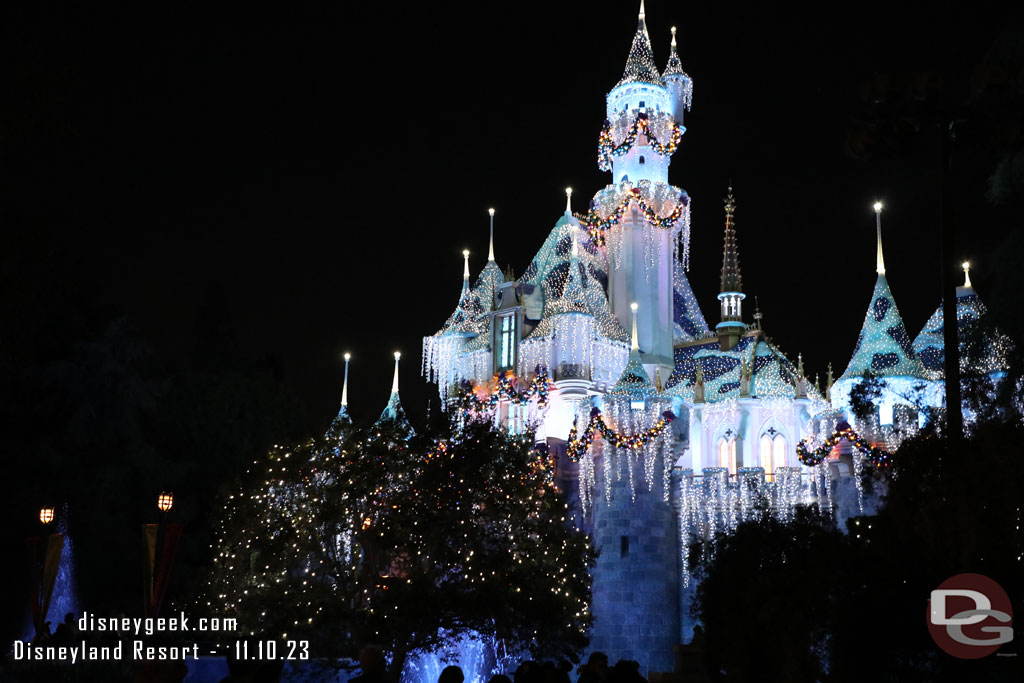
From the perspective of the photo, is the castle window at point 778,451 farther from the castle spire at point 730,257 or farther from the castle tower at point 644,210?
the castle spire at point 730,257

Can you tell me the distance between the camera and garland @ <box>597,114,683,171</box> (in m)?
41.3

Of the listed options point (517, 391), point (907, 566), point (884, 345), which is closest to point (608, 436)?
point (517, 391)

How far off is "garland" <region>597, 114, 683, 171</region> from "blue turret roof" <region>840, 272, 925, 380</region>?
9.73 meters

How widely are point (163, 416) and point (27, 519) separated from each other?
10859 mm

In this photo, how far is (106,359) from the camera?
3728 centimetres

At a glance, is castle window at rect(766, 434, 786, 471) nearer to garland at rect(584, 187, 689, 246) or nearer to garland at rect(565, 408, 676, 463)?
garland at rect(565, 408, 676, 463)

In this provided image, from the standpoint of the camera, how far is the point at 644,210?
4078cm

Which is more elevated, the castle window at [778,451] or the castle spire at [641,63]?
the castle spire at [641,63]

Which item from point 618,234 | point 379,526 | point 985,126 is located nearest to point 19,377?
point 379,526

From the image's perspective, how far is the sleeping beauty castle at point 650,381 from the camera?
33969mm

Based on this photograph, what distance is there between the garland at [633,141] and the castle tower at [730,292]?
215 inches

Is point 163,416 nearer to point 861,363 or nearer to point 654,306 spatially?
point 654,306

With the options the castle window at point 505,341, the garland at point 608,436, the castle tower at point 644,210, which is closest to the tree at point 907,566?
the garland at point 608,436

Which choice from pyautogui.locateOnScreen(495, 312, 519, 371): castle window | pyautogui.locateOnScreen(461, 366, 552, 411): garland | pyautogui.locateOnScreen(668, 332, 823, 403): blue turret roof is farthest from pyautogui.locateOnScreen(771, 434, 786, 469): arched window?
pyautogui.locateOnScreen(495, 312, 519, 371): castle window
